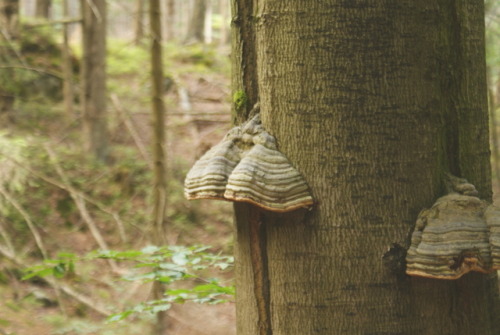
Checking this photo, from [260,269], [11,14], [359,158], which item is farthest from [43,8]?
[359,158]

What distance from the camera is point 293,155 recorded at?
149cm

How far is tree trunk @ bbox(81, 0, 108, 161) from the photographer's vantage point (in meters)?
9.23

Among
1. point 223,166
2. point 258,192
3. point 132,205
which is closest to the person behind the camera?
point 258,192

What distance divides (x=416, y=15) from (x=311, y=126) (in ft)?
1.35

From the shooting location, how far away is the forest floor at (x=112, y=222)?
5.41m

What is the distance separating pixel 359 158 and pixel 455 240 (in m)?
0.31

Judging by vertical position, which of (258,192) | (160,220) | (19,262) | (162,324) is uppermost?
(258,192)

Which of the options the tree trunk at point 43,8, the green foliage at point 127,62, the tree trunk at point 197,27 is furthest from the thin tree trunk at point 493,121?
the tree trunk at point 197,27

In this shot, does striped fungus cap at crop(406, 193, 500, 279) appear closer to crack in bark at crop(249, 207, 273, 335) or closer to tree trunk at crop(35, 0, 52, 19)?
crack in bark at crop(249, 207, 273, 335)

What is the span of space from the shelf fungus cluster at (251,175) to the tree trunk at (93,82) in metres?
7.84

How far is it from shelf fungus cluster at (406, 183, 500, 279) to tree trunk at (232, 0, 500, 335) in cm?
4

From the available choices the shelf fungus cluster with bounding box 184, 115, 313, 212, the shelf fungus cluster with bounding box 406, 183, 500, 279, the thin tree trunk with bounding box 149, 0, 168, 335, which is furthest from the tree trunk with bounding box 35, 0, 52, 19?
the shelf fungus cluster with bounding box 406, 183, 500, 279

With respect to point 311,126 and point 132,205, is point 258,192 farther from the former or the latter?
point 132,205

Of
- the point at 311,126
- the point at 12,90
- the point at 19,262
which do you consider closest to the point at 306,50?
the point at 311,126
